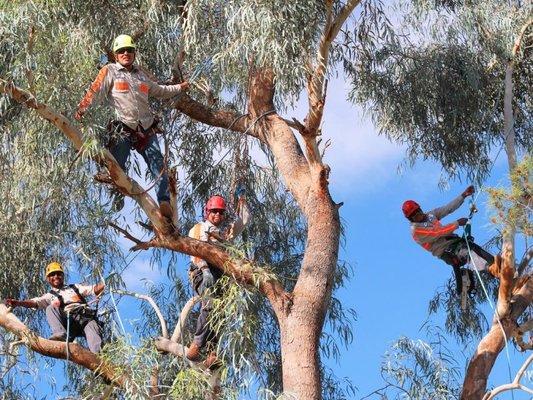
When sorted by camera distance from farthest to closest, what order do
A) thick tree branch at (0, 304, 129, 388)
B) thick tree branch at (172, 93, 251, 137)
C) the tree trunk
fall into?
thick tree branch at (172, 93, 251, 137)
the tree trunk
thick tree branch at (0, 304, 129, 388)

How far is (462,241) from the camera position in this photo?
8188 millimetres

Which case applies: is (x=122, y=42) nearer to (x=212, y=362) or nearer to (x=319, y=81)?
(x=319, y=81)

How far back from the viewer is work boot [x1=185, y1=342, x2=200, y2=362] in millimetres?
7379

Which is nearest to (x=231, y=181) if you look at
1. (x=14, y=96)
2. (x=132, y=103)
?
(x=132, y=103)

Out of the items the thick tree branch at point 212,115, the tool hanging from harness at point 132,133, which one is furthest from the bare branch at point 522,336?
the tool hanging from harness at point 132,133

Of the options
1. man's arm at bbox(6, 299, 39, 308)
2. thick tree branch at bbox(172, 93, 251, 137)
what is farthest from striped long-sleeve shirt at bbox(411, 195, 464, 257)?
man's arm at bbox(6, 299, 39, 308)

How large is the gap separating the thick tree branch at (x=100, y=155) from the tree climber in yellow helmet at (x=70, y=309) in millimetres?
626

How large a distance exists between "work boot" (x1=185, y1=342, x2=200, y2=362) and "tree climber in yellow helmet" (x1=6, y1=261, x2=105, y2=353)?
525 millimetres

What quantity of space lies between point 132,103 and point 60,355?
4.90 ft

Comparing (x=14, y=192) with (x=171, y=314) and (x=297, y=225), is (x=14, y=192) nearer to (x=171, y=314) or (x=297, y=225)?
(x=171, y=314)

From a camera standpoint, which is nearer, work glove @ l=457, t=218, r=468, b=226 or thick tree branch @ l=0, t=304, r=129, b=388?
thick tree branch @ l=0, t=304, r=129, b=388

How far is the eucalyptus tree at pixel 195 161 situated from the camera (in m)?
7.18

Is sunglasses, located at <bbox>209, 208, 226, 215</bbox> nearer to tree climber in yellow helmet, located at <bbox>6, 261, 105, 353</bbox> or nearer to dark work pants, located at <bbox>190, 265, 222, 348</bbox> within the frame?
dark work pants, located at <bbox>190, 265, 222, 348</bbox>

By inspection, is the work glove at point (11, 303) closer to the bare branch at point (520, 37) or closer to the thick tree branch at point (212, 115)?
the thick tree branch at point (212, 115)
